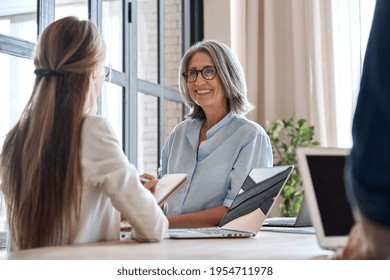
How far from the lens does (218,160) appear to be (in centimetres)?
231

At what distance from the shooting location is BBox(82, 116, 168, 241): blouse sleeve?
1.38m

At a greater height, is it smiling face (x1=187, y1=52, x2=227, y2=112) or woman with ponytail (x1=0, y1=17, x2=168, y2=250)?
smiling face (x1=187, y1=52, x2=227, y2=112)

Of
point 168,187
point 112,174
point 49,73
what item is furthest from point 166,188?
point 49,73

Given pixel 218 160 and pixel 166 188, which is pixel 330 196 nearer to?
pixel 166 188

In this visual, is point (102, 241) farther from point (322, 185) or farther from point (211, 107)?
point (211, 107)

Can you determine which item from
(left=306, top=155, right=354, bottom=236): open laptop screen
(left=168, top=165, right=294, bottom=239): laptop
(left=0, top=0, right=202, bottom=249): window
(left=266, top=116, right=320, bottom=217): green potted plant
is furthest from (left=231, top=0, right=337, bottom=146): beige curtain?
(left=306, top=155, right=354, bottom=236): open laptop screen

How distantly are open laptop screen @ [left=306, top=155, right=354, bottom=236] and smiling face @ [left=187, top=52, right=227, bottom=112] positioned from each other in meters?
1.25

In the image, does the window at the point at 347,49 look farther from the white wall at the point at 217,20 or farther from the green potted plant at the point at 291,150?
the white wall at the point at 217,20

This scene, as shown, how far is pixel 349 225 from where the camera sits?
115 centimetres

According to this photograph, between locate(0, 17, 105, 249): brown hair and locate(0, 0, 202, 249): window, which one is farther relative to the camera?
locate(0, 0, 202, 249): window

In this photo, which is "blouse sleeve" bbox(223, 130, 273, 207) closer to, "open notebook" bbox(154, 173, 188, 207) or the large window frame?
"open notebook" bbox(154, 173, 188, 207)

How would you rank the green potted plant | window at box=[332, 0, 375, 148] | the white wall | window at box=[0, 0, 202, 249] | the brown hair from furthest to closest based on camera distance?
1. the white wall
2. window at box=[332, 0, 375, 148]
3. the green potted plant
4. window at box=[0, 0, 202, 249]
5. the brown hair
